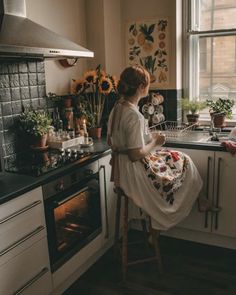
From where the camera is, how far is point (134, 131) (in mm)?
2119

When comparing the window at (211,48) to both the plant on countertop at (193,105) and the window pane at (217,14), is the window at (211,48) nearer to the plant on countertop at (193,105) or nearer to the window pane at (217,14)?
the window pane at (217,14)

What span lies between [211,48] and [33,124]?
178cm

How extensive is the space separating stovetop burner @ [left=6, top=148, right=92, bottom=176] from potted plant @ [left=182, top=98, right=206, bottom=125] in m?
1.17

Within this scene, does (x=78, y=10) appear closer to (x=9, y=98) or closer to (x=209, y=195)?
(x=9, y=98)

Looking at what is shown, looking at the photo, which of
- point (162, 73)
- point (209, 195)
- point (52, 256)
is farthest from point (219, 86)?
point (52, 256)

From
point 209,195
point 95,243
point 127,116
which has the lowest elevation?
point 95,243

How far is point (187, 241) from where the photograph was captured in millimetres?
2928

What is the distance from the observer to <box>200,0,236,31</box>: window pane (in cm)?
305

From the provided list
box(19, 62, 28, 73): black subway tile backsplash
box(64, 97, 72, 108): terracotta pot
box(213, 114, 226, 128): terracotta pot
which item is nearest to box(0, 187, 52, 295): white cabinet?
box(19, 62, 28, 73): black subway tile backsplash

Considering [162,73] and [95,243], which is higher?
[162,73]

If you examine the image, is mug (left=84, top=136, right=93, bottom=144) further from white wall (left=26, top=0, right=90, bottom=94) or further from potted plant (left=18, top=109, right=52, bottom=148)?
white wall (left=26, top=0, right=90, bottom=94)

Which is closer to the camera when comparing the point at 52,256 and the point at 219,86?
the point at 52,256

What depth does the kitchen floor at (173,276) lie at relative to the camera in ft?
7.57

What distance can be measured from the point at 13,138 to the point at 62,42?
0.76m
